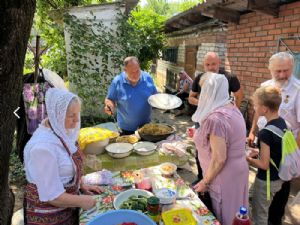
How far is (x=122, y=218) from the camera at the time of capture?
166 cm

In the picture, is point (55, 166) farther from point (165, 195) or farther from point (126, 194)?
point (165, 195)

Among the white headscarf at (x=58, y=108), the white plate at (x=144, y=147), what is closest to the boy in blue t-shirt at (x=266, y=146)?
the white plate at (x=144, y=147)

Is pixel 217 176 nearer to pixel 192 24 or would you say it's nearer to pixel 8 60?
pixel 8 60

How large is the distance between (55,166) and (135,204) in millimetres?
591

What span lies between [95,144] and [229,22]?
467cm

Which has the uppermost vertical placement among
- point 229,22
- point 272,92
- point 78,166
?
point 229,22

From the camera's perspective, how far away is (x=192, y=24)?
9047 millimetres

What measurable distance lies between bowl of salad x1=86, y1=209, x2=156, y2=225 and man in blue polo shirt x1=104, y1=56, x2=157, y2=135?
6.84ft

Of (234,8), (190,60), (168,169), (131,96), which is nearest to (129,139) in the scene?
(131,96)

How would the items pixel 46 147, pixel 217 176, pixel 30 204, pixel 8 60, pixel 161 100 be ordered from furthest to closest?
pixel 161 100 < pixel 217 176 < pixel 8 60 < pixel 30 204 < pixel 46 147

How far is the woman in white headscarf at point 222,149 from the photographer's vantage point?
1990 mm

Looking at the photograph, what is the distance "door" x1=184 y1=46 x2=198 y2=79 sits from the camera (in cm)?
901

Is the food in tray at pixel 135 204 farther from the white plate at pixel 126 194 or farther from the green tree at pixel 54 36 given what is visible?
the green tree at pixel 54 36

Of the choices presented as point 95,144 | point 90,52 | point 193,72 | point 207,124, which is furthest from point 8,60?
point 193,72
